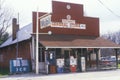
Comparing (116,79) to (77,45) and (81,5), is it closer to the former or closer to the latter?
(77,45)

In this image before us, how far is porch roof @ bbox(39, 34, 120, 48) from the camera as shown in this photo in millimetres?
31192

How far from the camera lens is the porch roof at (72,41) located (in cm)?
3119

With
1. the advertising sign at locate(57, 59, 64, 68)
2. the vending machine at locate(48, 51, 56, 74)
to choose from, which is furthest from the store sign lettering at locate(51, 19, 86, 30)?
the advertising sign at locate(57, 59, 64, 68)

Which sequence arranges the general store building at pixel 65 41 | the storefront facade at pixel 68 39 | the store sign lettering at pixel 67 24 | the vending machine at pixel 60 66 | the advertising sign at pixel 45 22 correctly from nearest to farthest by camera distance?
the vending machine at pixel 60 66, the advertising sign at pixel 45 22, the storefront facade at pixel 68 39, the general store building at pixel 65 41, the store sign lettering at pixel 67 24

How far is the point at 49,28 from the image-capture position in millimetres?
34031

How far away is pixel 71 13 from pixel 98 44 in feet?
16.7

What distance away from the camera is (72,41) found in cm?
3344

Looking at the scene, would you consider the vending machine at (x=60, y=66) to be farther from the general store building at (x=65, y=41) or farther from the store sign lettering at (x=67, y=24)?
the store sign lettering at (x=67, y=24)

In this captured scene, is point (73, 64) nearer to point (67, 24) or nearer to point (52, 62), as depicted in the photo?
point (52, 62)

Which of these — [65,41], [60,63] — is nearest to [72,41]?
[65,41]

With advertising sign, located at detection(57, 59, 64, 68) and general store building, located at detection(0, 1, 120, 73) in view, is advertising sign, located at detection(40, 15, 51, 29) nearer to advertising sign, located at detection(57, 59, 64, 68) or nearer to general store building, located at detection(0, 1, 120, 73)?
general store building, located at detection(0, 1, 120, 73)

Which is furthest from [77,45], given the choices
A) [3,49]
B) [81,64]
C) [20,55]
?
[3,49]

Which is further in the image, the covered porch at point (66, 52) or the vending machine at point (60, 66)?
the covered porch at point (66, 52)

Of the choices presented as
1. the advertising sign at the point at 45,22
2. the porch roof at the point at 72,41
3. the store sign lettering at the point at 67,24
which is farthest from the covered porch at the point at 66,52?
the advertising sign at the point at 45,22
